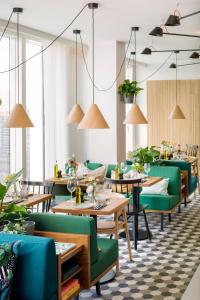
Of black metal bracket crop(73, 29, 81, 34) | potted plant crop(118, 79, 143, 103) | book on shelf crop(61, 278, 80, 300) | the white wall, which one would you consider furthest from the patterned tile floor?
black metal bracket crop(73, 29, 81, 34)

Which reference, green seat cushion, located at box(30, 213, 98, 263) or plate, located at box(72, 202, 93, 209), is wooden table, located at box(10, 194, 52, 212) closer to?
plate, located at box(72, 202, 93, 209)

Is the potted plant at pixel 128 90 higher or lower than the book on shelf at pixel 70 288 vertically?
higher

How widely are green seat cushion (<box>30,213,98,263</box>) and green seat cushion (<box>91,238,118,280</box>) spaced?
0.10 meters

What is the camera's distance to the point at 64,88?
28.8 ft

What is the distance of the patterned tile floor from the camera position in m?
4.68

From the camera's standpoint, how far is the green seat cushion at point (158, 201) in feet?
23.3

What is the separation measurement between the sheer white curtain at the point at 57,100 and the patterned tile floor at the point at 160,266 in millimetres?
2301

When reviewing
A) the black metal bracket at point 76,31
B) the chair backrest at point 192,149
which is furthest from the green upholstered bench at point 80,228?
the chair backrest at point 192,149

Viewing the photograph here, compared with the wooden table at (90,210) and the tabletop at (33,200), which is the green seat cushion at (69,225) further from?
the tabletop at (33,200)

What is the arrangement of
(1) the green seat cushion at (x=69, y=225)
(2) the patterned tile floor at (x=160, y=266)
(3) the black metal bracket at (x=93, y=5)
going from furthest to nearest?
(3) the black metal bracket at (x=93, y=5) → (2) the patterned tile floor at (x=160, y=266) → (1) the green seat cushion at (x=69, y=225)

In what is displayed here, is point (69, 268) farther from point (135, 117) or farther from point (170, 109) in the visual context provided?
point (170, 109)

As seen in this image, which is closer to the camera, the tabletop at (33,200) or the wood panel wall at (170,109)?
the tabletop at (33,200)

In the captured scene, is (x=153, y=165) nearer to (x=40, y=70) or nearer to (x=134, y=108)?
(x=134, y=108)

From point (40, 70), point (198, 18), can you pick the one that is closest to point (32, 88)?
point (40, 70)
